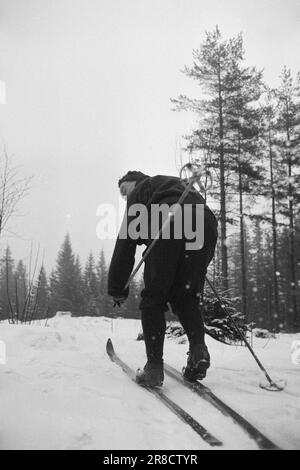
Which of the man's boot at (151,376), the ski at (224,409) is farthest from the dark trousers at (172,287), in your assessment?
the ski at (224,409)

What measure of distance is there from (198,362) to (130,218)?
1.15 metres

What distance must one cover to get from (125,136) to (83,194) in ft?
138

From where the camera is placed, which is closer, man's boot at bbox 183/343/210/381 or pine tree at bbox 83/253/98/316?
man's boot at bbox 183/343/210/381

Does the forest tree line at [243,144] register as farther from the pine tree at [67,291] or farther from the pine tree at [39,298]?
the pine tree at [67,291]

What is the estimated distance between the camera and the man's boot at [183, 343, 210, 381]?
2.36m

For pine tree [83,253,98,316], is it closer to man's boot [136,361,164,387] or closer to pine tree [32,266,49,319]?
pine tree [32,266,49,319]

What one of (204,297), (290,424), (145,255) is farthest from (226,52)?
(290,424)

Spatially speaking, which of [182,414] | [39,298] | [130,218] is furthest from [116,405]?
[39,298]

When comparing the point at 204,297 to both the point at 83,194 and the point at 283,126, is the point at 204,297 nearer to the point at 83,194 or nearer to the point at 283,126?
the point at 283,126

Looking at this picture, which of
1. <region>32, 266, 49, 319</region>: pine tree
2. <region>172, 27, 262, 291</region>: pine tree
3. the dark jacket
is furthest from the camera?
<region>172, 27, 262, 291</region>: pine tree

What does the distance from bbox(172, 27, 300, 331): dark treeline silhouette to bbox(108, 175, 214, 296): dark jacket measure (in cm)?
1125

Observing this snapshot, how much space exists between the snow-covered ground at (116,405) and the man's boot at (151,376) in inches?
2.9

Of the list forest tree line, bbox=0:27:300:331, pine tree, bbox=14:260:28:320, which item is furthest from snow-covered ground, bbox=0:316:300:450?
forest tree line, bbox=0:27:300:331

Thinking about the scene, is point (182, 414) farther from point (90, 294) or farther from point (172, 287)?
point (90, 294)
